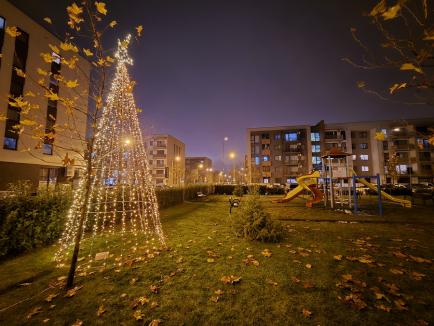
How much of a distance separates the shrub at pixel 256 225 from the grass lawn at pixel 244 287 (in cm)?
47

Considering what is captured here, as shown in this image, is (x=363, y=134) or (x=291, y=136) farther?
(x=291, y=136)

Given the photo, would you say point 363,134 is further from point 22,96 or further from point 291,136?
point 22,96

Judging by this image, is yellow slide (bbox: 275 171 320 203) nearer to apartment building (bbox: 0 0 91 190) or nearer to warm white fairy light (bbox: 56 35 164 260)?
warm white fairy light (bbox: 56 35 164 260)

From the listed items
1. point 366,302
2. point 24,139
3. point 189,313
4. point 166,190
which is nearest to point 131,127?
point 189,313

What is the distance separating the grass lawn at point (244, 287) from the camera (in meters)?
3.47

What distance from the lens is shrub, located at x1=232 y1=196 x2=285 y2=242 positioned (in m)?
7.43

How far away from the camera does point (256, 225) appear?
7.66m

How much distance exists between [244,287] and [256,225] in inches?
135

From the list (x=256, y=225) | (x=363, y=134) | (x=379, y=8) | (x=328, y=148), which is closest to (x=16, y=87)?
(x=256, y=225)

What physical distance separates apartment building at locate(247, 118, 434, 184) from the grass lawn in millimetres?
54106

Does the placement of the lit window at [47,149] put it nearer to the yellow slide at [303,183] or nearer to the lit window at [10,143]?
the lit window at [10,143]

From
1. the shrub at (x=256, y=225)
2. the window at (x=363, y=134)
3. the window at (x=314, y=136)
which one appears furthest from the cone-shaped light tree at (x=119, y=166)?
the window at (x=363, y=134)

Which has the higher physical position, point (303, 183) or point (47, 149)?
point (47, 149)

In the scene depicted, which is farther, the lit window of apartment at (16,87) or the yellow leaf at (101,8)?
the lit window of apartment at (16,87)
